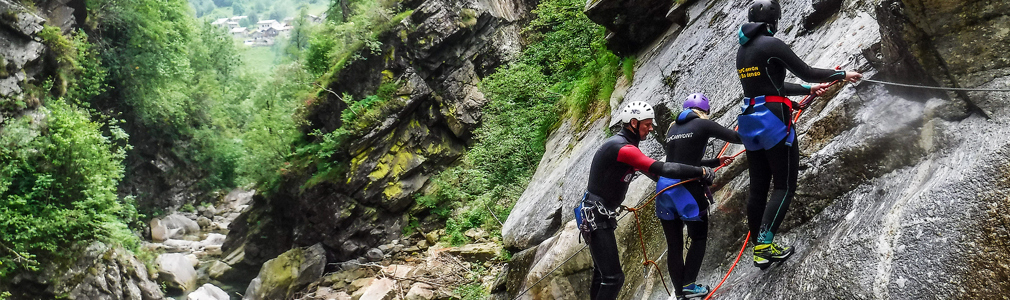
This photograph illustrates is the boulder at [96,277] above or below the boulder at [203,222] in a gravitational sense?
above

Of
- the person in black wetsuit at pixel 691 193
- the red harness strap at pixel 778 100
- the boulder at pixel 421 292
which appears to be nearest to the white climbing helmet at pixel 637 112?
the person in black wetsuit at pixel 691 193

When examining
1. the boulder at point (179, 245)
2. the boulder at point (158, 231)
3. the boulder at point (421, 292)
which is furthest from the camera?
the boulder at point (158, 231)

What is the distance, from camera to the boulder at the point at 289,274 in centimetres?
1819

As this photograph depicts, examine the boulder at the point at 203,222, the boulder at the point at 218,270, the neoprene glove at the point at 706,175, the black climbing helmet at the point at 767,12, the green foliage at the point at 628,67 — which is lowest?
the boulder at the point at 203,222

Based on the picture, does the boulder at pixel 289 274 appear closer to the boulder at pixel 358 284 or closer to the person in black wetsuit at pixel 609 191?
the boulder at pixel 358 284

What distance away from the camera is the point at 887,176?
392cm

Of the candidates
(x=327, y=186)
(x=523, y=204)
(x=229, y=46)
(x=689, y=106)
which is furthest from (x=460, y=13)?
(x=229, y=46)

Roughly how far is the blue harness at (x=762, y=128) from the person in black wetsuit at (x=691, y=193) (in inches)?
4.8

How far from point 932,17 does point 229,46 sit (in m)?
40.9

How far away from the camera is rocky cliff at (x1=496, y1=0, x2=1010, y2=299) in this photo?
3.04 m

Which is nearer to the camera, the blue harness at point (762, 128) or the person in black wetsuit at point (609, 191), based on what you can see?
the blue harness at point (762, 128)

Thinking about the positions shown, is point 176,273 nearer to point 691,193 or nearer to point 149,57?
point 149,57

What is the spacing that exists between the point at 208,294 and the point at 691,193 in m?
20.2

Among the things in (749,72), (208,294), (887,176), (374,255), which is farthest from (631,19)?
(208,294)
